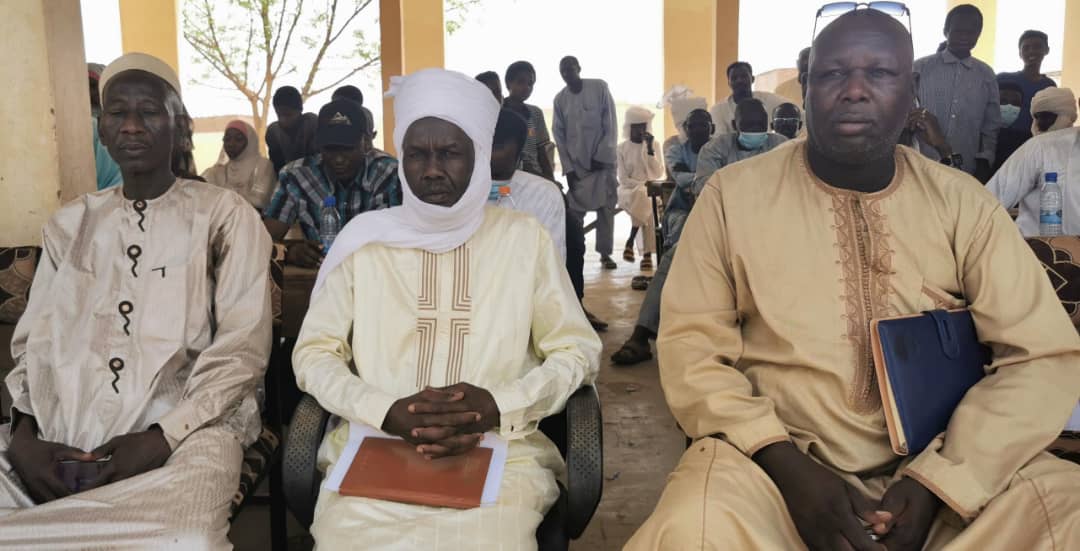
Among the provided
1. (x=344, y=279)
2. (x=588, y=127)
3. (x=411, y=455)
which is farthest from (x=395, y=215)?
(x=588, y=127)

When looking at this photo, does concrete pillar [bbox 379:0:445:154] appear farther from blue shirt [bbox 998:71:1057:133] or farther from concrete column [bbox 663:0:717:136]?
blue shirt [bbox 998:71:1057:133]

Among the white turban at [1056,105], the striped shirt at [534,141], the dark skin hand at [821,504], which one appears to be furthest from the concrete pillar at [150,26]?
the dark skin hand at [821,504]

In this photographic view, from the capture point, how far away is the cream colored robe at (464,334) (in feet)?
7.45

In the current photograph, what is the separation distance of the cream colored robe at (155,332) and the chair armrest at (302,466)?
0.22m

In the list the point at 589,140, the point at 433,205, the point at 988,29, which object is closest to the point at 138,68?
the point at 433,205

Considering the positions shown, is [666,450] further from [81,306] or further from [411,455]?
[81,306]

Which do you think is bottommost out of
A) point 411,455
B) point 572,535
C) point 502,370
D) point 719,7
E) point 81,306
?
point 572,535

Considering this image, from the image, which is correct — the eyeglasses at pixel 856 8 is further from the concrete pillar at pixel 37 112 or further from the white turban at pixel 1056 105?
the white turban at pixel 1056 105

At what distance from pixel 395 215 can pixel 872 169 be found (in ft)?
4.37

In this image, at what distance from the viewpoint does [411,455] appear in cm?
221

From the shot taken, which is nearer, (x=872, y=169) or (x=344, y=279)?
(x=872, y=169)

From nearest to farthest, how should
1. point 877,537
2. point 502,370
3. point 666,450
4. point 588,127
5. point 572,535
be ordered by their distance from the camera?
point 877,537 < point 572,535 < point 502,370 < point 666,450 < point 588,127

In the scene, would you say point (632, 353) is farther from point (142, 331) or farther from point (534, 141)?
point (142, 331)

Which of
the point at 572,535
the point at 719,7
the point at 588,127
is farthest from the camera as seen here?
the point at 719,7
